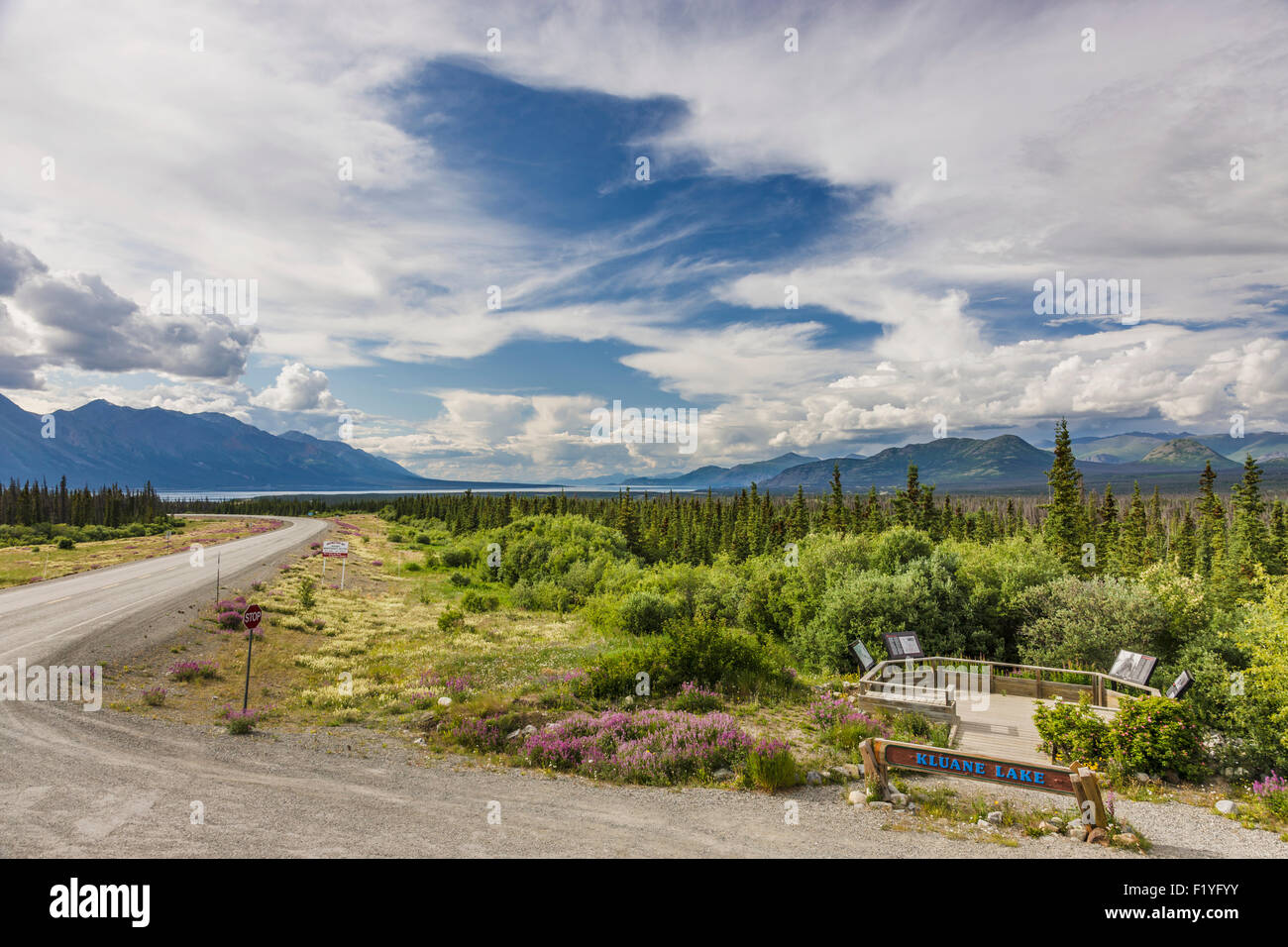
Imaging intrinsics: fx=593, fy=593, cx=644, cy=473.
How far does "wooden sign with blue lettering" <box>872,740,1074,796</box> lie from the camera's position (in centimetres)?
873

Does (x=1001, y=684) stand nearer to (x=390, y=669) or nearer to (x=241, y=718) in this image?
(x=390, y=669)

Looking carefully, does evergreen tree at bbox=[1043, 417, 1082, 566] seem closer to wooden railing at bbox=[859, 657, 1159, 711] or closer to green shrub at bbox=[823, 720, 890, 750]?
wooden railing at bbox=[859, 657, 1159, 711]

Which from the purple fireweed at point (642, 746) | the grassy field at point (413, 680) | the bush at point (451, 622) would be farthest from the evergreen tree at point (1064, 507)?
the bush at point (451, 622)

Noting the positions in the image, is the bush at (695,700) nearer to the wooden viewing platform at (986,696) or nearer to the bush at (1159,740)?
Result: the wooden viewing platform at (986,696)

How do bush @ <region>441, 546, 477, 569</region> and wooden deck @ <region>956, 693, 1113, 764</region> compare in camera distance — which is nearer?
wooden deck @ <region>956, 693, 1113, 764</region>

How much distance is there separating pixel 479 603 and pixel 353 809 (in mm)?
26583

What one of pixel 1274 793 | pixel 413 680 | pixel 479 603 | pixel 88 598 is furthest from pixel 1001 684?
pixel 88 598

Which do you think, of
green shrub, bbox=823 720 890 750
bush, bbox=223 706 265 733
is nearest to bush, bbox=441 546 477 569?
bush, bbox=223 706 265 733

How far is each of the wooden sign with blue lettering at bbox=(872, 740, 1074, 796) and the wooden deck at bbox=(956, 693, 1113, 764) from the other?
10.1 ft

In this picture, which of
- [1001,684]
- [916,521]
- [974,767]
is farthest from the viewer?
[916,521]

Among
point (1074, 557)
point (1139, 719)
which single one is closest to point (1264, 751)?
point (1139, 719)

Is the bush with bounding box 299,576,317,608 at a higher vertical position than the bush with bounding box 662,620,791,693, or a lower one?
lower

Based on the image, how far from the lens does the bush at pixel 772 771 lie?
1051 centimetres

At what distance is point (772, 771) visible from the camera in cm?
1062
